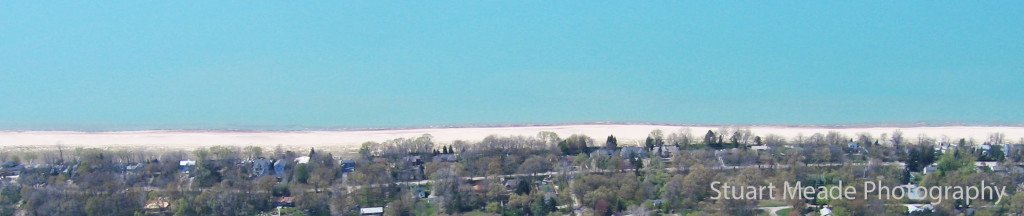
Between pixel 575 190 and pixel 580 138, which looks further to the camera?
pixel 580 138

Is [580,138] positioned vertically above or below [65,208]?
above

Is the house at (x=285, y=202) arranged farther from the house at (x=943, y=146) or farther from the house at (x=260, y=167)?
the house at (x=943, y=146)

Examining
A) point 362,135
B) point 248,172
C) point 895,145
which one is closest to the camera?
point 248,172

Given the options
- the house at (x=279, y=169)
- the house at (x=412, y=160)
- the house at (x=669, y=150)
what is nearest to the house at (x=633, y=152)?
the house at (x=669, y=150)

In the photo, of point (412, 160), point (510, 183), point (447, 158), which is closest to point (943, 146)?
point (510, 183)

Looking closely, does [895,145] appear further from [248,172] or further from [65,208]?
[65,208]

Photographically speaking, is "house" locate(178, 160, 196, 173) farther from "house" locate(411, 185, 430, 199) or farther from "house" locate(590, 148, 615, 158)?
"house" locate(590, 148, 615, 158)

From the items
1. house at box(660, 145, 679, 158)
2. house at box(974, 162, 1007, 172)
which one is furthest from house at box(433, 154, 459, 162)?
house at box(974, 162, 1007, 172)

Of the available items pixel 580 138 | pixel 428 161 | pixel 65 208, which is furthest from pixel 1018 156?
pixel 65 208
